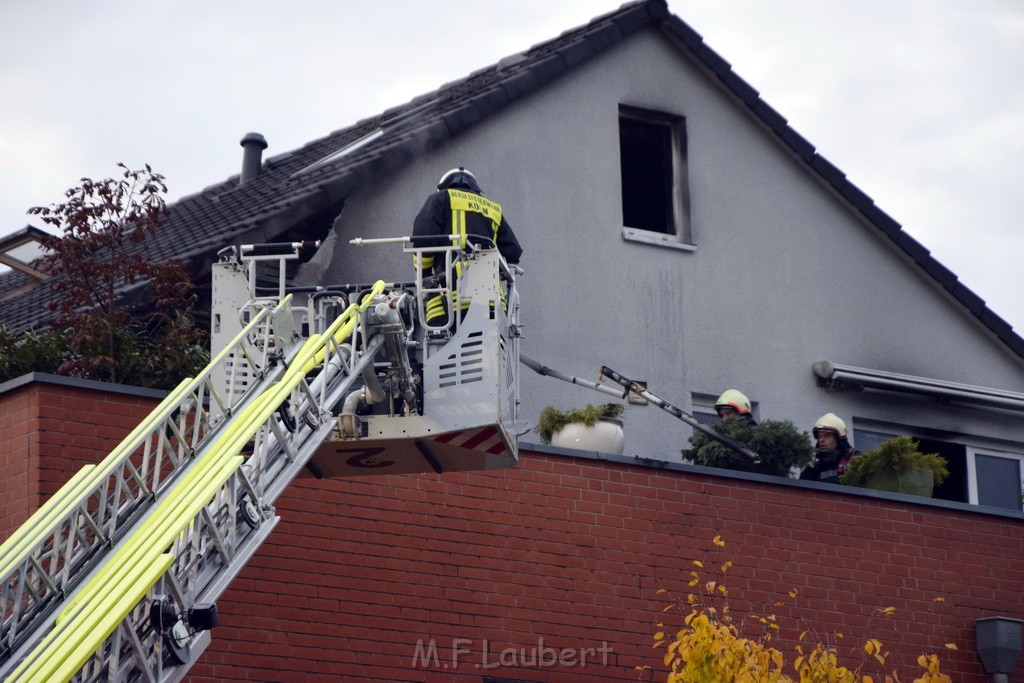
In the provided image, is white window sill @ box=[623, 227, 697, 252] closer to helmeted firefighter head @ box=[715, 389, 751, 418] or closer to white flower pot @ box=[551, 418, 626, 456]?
helmeted firefighter head @ box=[715, 389, 751, 418]

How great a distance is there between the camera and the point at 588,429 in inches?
476

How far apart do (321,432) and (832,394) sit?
8.46 m

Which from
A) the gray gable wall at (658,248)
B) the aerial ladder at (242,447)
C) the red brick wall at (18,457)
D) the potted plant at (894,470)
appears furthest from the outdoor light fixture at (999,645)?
the red brick wall at (18,457)

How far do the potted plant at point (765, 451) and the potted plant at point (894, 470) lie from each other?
1.61 feet

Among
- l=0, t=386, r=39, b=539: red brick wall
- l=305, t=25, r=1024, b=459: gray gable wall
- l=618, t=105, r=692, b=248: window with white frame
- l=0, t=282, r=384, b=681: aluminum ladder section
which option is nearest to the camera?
l=0, t=282, r=384, b=681: aluminum ladder section

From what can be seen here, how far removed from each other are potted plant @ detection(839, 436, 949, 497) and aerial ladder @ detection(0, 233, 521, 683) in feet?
15.2

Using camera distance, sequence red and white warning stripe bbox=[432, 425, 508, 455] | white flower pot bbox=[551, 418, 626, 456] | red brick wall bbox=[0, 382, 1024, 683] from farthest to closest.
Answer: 1. white flower pot bbox=[551, 418, 626, 456]
2. red brick wall bbox=[0, 382, 1024, 683]
3. red and white warning stripe bbox=[432, 425, 508, 455]

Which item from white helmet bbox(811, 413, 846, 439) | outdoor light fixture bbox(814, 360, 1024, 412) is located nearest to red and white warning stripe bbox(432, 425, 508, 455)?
white helmet bbox(811, 413, 846, 439)

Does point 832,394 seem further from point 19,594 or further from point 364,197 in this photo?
point 19,594

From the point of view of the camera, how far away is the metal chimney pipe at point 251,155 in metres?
18.4

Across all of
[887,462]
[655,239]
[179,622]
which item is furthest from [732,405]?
[179,622]

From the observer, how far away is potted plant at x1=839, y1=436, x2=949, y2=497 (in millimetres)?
12969

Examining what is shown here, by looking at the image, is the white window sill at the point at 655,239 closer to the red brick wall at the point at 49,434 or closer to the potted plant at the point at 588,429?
the potted plant at the point at 588,429

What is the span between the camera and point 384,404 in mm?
8852
